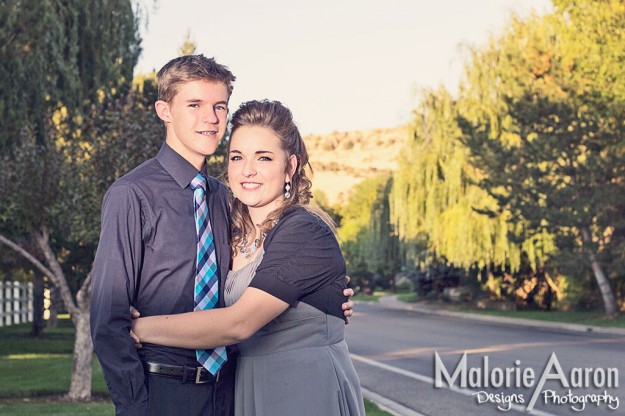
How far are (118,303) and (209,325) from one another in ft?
Answer: 1.02

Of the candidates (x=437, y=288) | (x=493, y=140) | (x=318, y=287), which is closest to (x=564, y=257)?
(x=493, y=140)

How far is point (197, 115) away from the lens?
3.69 m

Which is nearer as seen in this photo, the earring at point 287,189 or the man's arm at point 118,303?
the man's arm at point 118,303

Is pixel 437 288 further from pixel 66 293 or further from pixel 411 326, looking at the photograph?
pixel 66 293

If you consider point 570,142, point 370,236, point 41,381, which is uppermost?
point 570,142

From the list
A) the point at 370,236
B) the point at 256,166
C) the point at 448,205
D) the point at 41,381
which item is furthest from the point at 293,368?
the point at 370,236

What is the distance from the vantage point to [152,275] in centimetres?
350

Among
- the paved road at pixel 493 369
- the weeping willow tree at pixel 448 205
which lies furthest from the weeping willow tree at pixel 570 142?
the paved road at pixel 493 369

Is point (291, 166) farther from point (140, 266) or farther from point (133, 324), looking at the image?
point (133, 324)

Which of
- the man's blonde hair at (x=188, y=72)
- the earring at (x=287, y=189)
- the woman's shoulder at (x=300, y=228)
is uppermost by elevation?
the man's blonde hair at (x=188, y=72)

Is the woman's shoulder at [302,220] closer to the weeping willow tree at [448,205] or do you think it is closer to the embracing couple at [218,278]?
the embracing couple at [218,278]

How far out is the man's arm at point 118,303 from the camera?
334cm

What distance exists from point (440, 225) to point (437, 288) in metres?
13.4

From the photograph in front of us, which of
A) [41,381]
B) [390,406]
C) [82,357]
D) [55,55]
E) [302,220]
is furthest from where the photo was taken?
[55,55]
